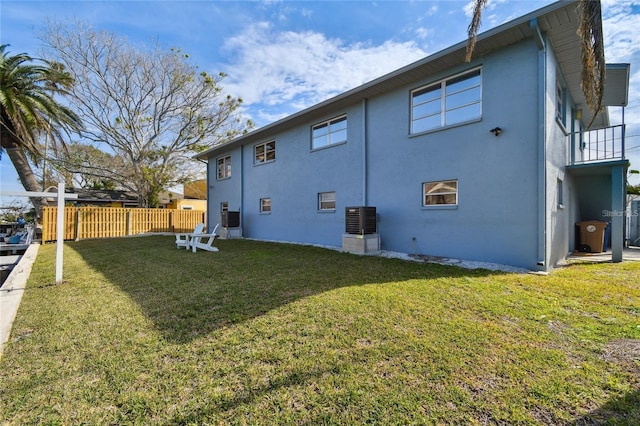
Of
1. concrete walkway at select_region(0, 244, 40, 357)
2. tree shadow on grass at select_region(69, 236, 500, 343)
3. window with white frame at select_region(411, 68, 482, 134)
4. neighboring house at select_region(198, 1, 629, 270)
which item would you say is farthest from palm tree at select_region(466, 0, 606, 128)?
concrete walkway at select_region(0, 244, 40, 357)

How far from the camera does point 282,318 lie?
3.70m

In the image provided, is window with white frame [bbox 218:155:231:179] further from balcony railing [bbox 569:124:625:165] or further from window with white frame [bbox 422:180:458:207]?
balcony railing [bbox 569:124:625:165]

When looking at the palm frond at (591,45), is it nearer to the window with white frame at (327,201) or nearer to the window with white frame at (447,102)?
the window with white frame at (447,102)

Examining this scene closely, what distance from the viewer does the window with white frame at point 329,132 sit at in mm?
10734

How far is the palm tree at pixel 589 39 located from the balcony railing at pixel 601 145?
4.28 m

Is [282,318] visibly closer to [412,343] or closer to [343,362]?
[343,362]

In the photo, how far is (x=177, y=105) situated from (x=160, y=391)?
22515 mm

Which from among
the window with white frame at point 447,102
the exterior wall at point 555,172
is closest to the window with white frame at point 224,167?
the window with white frame at point 447,102

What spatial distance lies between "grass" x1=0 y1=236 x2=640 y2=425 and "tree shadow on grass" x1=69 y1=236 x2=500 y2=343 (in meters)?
0.05

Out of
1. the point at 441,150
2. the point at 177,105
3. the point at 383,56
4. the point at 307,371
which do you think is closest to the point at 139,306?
the point at 307,371

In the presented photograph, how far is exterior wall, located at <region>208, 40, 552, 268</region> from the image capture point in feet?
21.9

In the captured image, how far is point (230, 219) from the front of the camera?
567 inches

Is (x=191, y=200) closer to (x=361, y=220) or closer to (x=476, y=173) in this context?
(x=361, y=220)

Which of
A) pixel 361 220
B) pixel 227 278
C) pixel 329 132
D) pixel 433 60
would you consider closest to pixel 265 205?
pixel 329 132
